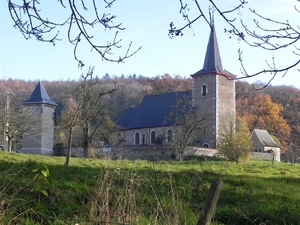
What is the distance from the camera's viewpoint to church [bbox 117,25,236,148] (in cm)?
4406

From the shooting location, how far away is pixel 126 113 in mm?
55125

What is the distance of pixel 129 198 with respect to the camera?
3.95 meters

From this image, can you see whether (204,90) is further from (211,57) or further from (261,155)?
(261,155)

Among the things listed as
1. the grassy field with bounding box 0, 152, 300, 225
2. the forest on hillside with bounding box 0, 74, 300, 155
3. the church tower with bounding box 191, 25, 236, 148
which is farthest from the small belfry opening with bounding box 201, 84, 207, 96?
the grassy field with bounding box 0, 152, 300, 225

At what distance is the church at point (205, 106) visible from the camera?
4406cm

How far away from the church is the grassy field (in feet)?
109

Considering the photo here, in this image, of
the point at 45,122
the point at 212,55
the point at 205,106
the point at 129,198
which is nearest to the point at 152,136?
the point at 205,106

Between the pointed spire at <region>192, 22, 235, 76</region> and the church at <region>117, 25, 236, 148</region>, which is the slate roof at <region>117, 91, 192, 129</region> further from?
the pointed spire at <region>192, 22, 235, 76</region>

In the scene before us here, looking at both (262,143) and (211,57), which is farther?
(262,143)

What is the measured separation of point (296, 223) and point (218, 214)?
1067mm

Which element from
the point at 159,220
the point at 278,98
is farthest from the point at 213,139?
the point at 159,220

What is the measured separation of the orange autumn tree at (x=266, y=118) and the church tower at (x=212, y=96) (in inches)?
440

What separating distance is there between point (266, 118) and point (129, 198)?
5631 cm

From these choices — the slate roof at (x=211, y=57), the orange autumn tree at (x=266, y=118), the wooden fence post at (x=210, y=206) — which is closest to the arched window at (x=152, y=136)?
the slate roof at (x=211, y=57)
